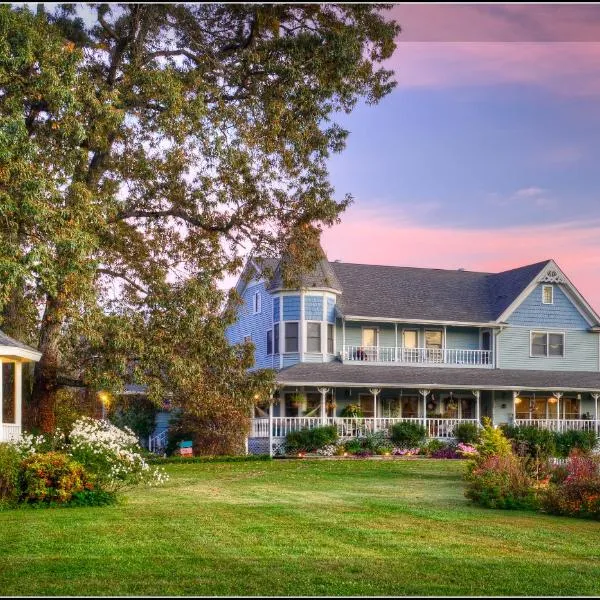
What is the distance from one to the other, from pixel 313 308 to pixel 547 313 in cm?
1134

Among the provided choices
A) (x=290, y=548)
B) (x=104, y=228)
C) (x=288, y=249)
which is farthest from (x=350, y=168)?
(x=290, y=548)

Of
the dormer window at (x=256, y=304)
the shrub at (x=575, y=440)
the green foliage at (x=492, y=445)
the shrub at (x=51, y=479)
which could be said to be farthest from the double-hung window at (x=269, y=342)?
the shrub at (x=51, y=479)

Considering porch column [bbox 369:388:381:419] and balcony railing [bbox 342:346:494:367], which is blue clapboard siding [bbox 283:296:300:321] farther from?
porch column [bbox 369:388:381:419]

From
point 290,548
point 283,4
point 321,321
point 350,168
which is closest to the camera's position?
point 290,548

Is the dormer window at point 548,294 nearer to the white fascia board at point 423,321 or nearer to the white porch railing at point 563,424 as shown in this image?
the white fascia board at point 423,321

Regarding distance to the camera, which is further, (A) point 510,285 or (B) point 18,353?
(A) point 510,285

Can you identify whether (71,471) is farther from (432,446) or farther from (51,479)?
(432,446)

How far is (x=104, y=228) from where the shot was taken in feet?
68.3

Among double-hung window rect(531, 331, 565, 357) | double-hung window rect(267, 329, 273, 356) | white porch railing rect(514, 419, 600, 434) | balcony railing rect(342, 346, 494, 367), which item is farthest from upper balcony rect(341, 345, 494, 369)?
white porch railing rect(514, 419, 600, 434)

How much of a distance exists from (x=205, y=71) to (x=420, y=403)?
20235mm

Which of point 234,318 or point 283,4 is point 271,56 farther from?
point 234,318

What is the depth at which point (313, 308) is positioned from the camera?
124ft

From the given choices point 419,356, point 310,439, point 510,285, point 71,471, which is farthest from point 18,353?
point 510,285

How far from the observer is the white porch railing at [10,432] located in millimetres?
20584
